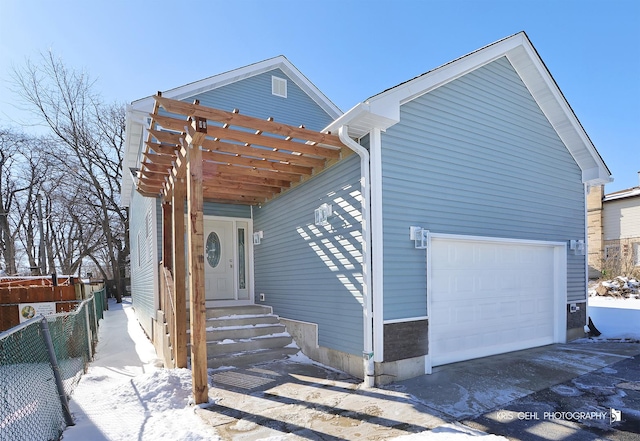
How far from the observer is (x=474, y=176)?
5656 mm

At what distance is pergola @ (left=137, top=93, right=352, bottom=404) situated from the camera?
3928 mm

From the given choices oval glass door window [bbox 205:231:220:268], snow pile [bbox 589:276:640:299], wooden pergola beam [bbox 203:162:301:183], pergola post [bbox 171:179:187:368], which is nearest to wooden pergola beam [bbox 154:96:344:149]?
wooden pergola beam [bbox 203:162:301:183]

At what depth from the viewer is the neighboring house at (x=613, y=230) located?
50.8 ft

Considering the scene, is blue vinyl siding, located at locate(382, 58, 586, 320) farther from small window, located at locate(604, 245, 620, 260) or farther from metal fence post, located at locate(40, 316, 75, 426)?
small window, located at locate(604, 245, 620, 260)

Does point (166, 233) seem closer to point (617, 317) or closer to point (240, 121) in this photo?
point (240, 121)

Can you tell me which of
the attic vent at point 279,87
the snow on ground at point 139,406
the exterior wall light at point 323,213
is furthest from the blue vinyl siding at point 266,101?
the snow on ground at point 139,406

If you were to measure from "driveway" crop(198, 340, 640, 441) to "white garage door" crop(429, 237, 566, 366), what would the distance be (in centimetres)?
38

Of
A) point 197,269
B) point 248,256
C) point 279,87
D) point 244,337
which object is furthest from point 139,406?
point 279,87

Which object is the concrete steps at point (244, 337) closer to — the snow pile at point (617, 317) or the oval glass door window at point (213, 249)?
the oval glass door window at point (213, 249)

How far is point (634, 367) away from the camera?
499cm

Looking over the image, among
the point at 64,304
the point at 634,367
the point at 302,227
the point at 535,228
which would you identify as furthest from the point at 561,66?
the point at 64,304

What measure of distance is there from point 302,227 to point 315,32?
536 centimetres

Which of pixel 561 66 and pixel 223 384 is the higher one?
pixel 561 66

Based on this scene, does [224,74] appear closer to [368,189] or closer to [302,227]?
[302,227]
